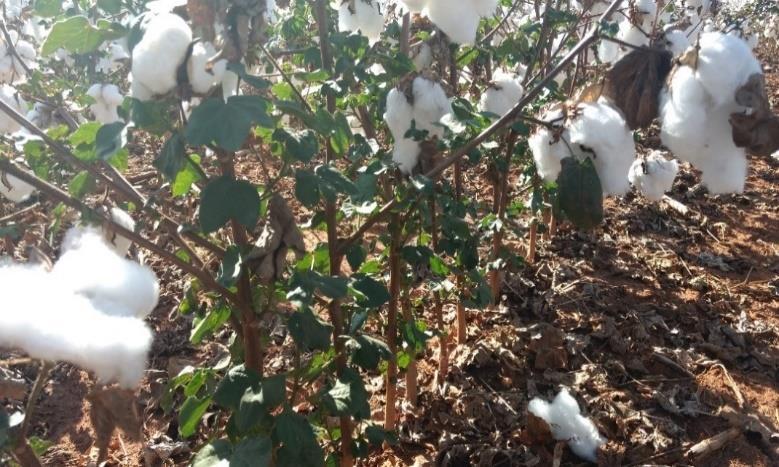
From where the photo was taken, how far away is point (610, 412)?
2426 millimetres

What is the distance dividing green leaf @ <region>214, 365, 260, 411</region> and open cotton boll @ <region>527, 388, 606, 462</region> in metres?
1.26

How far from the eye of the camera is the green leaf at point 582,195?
1118 millimetres

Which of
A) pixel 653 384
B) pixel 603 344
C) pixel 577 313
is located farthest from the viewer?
pixel 577 313

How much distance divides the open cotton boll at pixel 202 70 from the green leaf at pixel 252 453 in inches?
27.2

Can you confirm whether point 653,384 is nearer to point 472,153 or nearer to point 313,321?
point 472,153

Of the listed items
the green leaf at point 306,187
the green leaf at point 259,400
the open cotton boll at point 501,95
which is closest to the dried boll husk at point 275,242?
the green leaf at point 306,187

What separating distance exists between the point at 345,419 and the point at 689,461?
4.37ft

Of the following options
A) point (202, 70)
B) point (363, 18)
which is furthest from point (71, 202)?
point (363, 18)

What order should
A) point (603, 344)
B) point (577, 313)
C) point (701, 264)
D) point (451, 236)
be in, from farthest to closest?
point (701, 264), point (577, 313), point (603, 344), point (451, 236)

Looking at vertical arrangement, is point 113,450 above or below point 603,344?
below

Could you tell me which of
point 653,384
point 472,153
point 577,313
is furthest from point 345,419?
point 577,313

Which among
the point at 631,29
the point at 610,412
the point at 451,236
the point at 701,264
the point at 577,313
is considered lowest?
the point at 610,412

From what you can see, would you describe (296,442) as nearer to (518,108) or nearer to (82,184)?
(82,184)

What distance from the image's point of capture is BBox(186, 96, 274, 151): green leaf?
0.94 m
